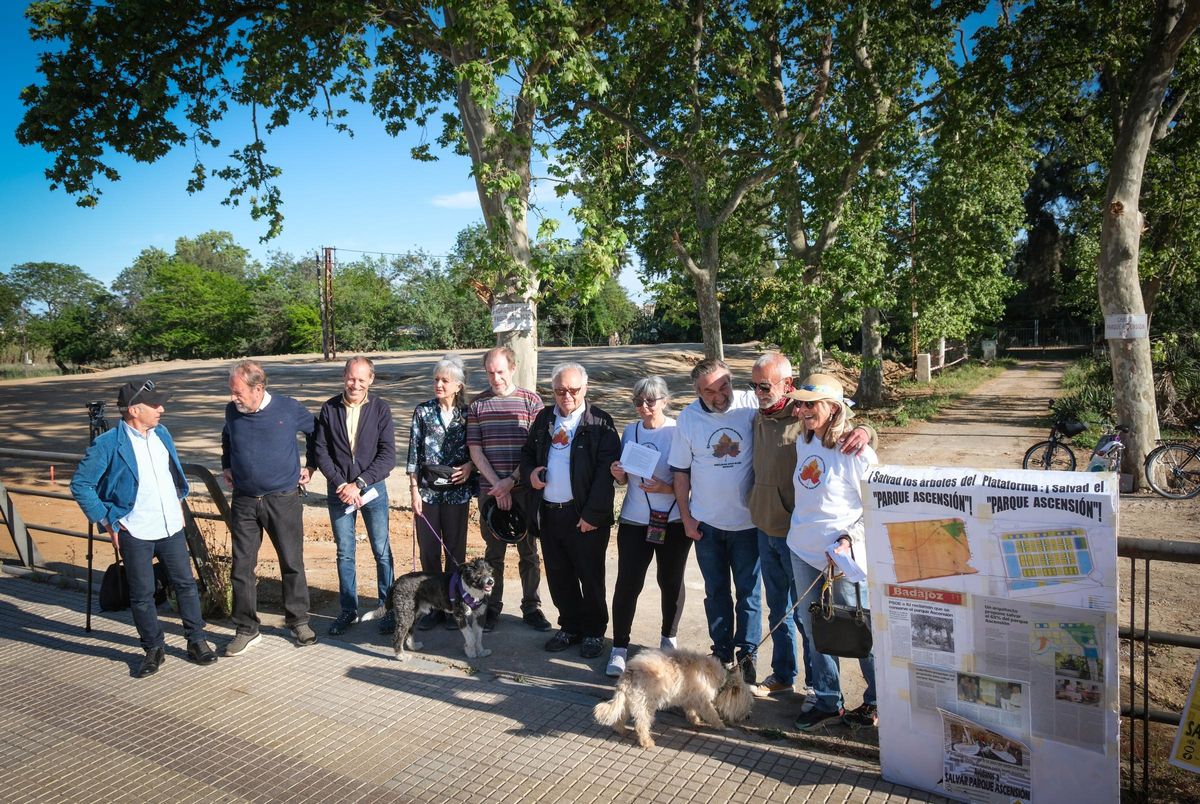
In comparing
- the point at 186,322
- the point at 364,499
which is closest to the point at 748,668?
the point at 364,499

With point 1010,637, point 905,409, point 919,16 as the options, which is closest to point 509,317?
point 1010,637

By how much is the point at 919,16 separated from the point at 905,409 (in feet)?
32.2

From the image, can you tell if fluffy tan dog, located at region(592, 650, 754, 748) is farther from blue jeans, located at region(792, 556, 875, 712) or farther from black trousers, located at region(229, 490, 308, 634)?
black trousers, located at region(229, 490, 308, 634)

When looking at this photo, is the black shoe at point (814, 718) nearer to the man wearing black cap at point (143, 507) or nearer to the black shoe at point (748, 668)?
the black shoe at point (748, 668)

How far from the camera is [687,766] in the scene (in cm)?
350

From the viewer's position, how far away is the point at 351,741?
386 cm

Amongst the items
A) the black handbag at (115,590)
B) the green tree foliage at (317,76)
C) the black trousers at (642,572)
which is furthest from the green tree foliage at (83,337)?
the black trousers at (642,572)

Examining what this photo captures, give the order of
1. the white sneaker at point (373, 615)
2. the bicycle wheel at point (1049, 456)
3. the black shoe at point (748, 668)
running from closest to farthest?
1. the black shoe at point (748, 668)
2. the white sneaker at point (373, 615)
3. the bicycle wheel at point (1049, 456)

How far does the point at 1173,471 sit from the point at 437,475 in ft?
32.9

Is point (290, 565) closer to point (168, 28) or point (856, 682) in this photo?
point (856, 682)

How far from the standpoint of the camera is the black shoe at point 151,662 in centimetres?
473

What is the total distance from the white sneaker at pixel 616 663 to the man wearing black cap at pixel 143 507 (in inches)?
106

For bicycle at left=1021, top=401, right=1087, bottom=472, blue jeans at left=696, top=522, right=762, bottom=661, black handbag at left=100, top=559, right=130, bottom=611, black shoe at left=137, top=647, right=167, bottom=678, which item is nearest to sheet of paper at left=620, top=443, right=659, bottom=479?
blue jeans at left=696, top=522, right=762, bottom=661

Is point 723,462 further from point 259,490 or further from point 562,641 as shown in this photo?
point 259,490
